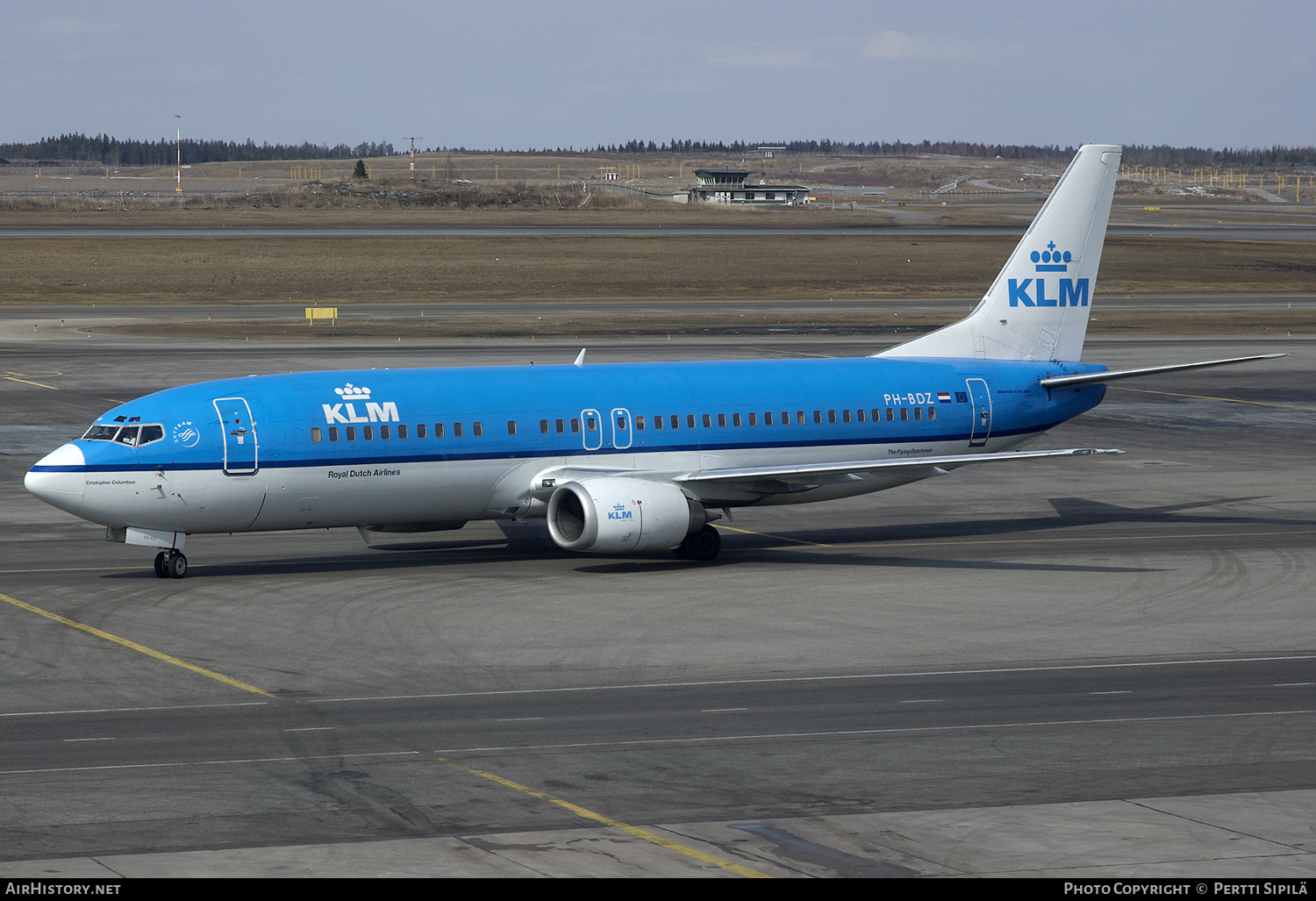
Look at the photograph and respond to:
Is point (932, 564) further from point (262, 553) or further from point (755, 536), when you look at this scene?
point (262, 553)

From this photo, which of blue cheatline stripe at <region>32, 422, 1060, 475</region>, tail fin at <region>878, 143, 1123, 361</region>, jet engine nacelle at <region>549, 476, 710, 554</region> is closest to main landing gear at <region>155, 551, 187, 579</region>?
blue cheatline stripe at <region>32, 422, 1060, 475</region>

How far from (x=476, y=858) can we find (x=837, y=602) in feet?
56.7

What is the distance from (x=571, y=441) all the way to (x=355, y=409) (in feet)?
17.4

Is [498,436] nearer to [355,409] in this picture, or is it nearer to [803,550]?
[355,409]

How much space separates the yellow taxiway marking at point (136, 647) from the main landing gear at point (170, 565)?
134 inches

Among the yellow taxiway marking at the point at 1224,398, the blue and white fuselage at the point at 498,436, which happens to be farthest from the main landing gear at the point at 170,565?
the yellow taxiway marking at the point at 1224,398

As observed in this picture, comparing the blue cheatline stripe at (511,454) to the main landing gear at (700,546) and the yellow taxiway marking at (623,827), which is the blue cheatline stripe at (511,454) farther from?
the yellow taxiway marking at (623,827)

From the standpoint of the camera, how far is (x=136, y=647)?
29797 mm

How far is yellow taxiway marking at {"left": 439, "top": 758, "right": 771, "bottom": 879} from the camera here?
58.6 ft

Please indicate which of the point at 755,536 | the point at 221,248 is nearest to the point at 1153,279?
the point at 221,248

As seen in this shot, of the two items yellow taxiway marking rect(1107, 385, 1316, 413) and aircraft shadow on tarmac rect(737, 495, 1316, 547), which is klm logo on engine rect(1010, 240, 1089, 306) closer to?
aircraft shadow on tarmac rect(737, 495, 1316, 547)

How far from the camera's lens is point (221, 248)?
467ft

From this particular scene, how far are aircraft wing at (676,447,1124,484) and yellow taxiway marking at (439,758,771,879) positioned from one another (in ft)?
A: 55.7

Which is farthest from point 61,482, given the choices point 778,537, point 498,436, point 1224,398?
point 1224,398
